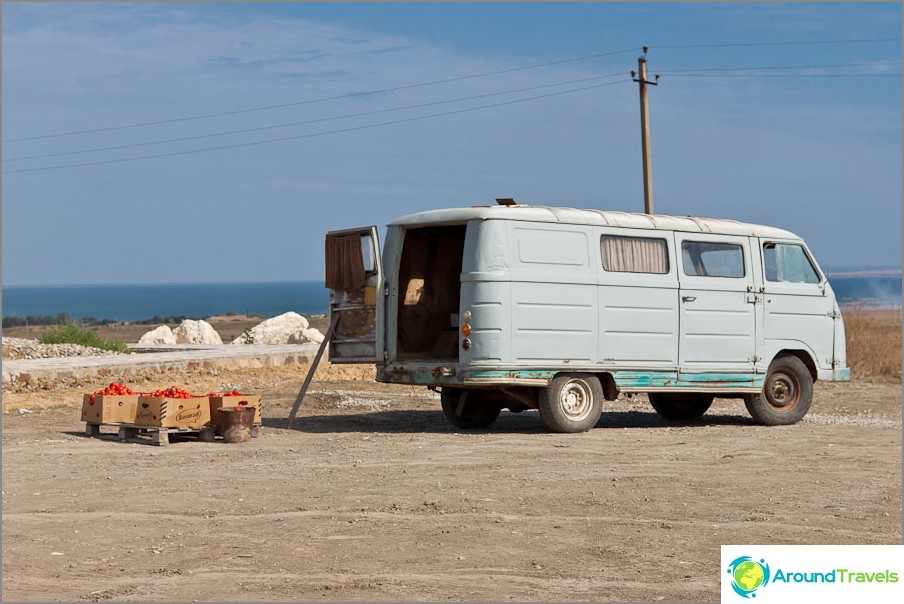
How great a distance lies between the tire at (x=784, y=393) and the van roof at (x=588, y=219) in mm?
1688

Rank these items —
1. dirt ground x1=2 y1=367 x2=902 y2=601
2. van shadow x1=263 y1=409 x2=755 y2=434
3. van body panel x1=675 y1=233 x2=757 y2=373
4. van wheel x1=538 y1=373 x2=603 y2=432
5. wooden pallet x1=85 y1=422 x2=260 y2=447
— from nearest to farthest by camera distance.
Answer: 1. dirt ground x1=2 y1=367 x2=902 y2=601
2. wooden pallet x1=85 y1=422 x2=260 y2=447
3. van wheel x1=538 y1=373 x2=603 y2=432
4. van body panel x1=675 y1=233 x2=757 y2=373
5. van shadow x1=263 y1=409 x2=755 y2=434

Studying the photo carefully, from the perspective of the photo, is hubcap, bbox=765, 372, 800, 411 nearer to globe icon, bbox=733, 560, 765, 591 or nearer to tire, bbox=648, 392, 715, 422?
tire, bbox=648, 392, 715, 422

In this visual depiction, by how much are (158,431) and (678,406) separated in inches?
291

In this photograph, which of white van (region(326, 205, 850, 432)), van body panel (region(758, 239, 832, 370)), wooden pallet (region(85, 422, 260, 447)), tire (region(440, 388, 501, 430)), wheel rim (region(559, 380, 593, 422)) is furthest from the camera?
van body panel (region(758, 239, 832, 370))

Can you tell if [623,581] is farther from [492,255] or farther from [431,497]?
[492,255]

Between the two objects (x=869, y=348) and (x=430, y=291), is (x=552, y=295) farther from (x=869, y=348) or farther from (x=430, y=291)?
(x=869, y=348)

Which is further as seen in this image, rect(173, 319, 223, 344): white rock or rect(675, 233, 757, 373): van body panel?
rect(173, 319, 223, 344): white rock

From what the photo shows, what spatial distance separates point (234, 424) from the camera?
45.3ft

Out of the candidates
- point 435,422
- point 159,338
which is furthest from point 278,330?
point 435,422

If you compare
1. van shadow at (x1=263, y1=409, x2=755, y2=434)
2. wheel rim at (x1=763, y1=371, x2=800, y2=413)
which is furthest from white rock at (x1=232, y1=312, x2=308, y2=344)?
wheel rim at (x1=763, y1=371, x2=800, y2=413)

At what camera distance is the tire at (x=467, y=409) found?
52.2 ft

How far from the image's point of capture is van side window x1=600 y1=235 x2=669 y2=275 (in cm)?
1496

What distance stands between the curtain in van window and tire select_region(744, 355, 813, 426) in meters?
5.30

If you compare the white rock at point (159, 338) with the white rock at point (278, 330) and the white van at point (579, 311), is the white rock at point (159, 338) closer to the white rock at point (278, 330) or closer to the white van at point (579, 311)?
the white rock at point (278, 330)
